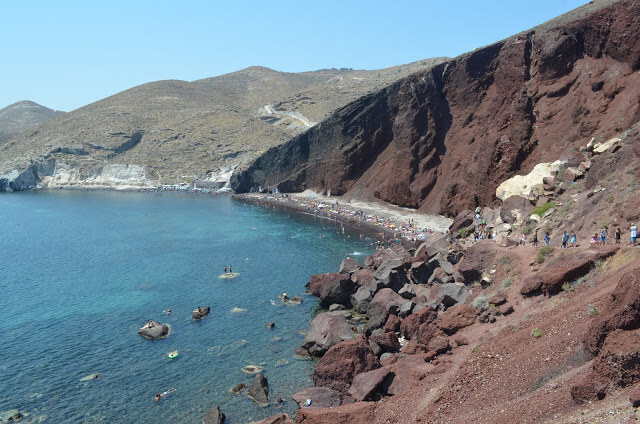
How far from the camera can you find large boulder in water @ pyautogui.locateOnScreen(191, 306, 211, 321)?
36688mm

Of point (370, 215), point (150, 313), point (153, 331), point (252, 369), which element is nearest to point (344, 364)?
point (252, 369)

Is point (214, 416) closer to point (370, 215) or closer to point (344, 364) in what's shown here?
point (344, 364)

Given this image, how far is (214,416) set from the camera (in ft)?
75.4

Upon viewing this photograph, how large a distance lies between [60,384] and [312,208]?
216 ft

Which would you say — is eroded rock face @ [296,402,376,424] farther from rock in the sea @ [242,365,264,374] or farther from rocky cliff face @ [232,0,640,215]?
rocky cliff face @ [232,0,640,215]

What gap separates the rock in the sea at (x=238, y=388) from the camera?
25.9 metres

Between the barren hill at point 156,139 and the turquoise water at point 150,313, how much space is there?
215ft

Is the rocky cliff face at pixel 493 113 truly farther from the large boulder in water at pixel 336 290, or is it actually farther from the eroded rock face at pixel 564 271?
the eroded rock face at pixel 564 271

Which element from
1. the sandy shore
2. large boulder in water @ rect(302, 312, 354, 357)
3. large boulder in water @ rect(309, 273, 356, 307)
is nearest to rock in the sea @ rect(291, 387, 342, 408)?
large boulder in water @ rect(302, 312, 354, 357)

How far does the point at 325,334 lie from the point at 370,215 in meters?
48.8

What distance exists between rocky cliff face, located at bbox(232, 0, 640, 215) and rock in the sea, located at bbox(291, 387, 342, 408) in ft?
113

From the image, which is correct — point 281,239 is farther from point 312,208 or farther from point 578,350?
point 578,350

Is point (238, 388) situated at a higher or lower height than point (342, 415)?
lower

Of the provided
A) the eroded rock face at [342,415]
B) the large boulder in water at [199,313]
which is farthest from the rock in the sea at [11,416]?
the eroded rock face at [342,415]
